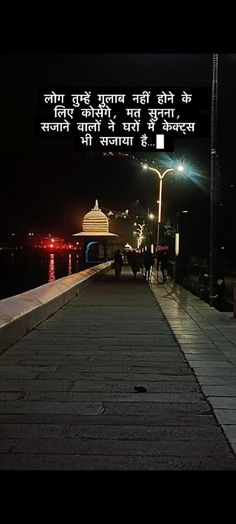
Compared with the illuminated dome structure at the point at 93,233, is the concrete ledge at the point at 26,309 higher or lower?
lower

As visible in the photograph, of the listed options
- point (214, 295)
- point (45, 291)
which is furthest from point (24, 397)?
point (214, 295)

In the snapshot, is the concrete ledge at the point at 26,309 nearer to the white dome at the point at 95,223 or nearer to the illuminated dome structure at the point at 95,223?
the illuminated dome structure at the point at 95,223

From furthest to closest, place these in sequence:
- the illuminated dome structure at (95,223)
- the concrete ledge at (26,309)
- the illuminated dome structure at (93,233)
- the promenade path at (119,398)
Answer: the illuminated dome structure at (95,223) < the illuminated dome structure at (93,233) < the concrete ledge at (26,309) < the promenade path at (119,398)

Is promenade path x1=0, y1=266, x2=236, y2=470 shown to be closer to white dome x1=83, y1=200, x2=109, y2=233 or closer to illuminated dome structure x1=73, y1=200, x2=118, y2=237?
illuminated dome structure x1=73, y1=200, x2=118, y2=237

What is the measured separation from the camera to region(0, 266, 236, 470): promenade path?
486 cm

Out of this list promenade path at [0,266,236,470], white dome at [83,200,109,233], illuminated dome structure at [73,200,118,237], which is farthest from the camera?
white dome at [83,200,109,233]

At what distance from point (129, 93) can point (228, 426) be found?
398 centimetres

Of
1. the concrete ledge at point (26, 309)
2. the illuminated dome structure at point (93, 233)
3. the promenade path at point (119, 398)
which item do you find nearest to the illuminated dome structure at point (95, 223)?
the illuminated dome structure at point (93, 233)

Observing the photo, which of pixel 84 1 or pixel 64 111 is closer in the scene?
pixel 84 1

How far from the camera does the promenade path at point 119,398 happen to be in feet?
15.9

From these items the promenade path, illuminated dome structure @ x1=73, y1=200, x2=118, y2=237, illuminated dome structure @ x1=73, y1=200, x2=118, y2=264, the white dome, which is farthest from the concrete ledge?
the white dome

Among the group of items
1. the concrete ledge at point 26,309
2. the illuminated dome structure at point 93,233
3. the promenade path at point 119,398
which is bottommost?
the promenade path at point 119,398

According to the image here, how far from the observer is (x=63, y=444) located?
506 centimetres
